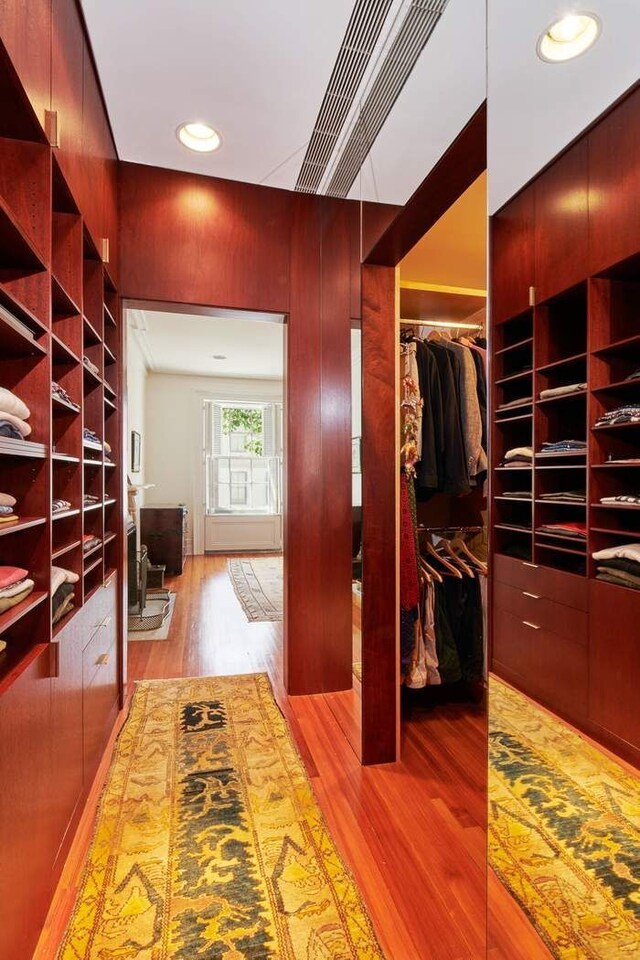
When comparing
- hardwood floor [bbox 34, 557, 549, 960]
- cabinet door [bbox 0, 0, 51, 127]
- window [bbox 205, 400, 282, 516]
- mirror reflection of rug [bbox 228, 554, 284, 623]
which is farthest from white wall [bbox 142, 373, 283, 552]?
cabinet door [bbox 0, 0, 51, 127]

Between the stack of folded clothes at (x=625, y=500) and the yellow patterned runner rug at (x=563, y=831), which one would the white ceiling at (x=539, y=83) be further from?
the yellow patterned runner rug at (x=563, y=831)

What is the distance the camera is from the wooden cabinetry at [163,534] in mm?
5609

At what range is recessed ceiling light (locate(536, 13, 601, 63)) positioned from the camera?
59cm

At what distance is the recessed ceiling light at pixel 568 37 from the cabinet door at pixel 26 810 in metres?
1.46

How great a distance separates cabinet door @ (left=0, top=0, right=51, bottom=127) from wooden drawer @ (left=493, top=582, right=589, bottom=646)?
1.43 m

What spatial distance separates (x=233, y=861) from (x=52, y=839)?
1.67 ft

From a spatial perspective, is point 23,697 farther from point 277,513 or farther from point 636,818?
point 277,513

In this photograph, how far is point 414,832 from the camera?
1.52m

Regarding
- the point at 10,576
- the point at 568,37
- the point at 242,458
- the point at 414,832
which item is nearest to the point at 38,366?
the point at 10,576

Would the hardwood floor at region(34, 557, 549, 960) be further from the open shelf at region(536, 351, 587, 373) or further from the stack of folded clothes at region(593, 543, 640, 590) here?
the open shelf at region(536, 351, 587, 373)

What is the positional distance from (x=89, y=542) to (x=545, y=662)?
175 cm

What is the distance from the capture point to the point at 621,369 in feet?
1.76

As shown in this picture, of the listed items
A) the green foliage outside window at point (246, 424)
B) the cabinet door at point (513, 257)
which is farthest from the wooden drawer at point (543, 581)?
the green foliage outside window at point (246, 424)

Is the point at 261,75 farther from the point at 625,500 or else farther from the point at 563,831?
A: the point at 563,831
